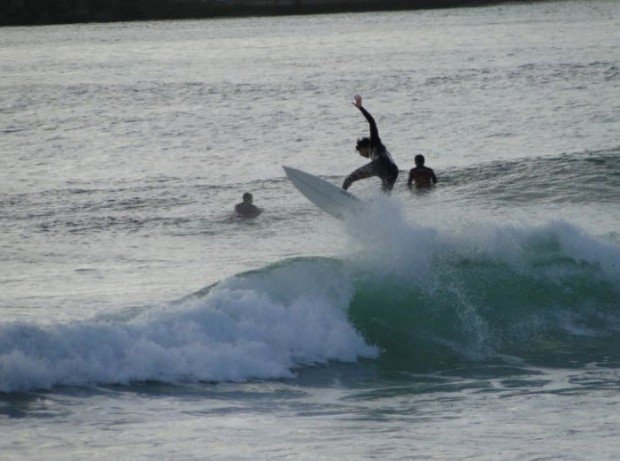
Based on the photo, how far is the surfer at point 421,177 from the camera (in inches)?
906

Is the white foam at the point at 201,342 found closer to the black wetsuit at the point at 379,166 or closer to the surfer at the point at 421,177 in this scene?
the black wetsuit at the point at 379,166

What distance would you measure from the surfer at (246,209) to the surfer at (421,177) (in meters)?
3.04

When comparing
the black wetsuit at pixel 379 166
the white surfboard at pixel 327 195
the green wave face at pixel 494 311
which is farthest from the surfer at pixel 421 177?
the green wave face at pixel 494 311

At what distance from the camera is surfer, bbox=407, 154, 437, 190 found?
23000mm

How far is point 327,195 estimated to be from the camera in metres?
17.8

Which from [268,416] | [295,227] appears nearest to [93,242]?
[295,227]

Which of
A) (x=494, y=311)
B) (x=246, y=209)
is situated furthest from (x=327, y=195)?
(x=246, y=209)

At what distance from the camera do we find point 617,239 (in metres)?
18.1

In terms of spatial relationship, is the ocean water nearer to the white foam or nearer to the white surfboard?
the white foam

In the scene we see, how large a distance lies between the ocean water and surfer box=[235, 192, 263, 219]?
27cm

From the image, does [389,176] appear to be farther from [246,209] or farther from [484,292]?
[246,209]

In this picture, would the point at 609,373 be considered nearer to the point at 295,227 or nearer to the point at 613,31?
the point at 295,227

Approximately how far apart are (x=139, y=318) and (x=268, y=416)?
286cm

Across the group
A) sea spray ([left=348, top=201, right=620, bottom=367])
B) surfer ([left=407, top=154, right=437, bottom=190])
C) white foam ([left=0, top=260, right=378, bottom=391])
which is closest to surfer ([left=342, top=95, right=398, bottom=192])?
sea spray ([left=348, top=201, right=620, bottom=367])
